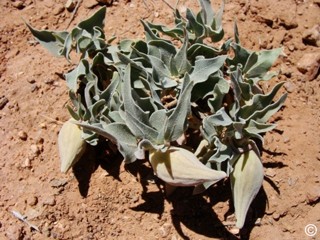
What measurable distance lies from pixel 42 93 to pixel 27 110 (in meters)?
0.13

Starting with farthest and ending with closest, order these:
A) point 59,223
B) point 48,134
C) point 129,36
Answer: point 129,36
point 48,134
point 59,223

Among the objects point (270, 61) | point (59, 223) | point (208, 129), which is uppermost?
point (270, 61)

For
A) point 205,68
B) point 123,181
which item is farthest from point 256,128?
point 123,181

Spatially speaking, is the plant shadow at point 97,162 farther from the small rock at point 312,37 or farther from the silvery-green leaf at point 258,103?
the small rock at point 312,37

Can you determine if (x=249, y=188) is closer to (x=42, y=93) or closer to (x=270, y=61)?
(x=270, y=61)

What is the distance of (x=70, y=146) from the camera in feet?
8.52

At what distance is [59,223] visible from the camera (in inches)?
107

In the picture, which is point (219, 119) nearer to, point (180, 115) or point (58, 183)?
point (180, 115)

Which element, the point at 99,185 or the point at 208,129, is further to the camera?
the point at 99,185

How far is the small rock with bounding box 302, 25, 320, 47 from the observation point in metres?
3.19

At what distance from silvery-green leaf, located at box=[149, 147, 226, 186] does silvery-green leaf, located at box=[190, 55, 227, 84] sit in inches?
16.3

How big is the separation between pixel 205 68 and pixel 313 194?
0.87 meters

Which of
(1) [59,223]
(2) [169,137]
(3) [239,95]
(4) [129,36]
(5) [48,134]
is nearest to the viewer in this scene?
(2) [169,137]

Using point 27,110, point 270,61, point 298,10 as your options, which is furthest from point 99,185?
point 298,10
